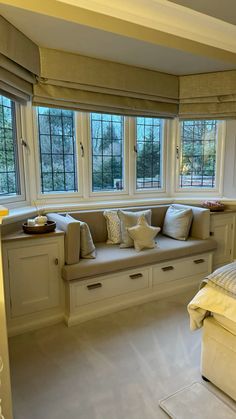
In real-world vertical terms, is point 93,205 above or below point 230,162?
below

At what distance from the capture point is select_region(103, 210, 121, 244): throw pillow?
3.03m

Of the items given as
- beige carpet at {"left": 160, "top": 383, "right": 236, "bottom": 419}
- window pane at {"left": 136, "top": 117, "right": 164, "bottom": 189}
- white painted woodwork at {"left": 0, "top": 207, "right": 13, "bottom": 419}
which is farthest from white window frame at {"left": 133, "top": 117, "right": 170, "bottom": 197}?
white painted woodwork at {"left": 0, "top": 207, "right": 13, "bottom": 419}

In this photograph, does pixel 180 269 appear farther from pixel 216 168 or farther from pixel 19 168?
pixel 19 168

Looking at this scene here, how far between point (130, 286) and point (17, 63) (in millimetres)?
2140

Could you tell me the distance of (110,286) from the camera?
2625 millimetres

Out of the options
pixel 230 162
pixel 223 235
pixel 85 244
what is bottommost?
pixel 223 235

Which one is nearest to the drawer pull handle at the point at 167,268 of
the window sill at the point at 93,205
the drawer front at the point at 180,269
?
the drawer front at the point at 180,269

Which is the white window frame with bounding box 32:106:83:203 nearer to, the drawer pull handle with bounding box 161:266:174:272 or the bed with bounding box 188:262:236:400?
the drawer pull handle with bounding box 161:266:174:272

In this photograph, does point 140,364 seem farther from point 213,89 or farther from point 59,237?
point 213,89

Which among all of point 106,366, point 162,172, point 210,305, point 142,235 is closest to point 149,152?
point 162,172

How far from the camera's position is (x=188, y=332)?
7.60 ft

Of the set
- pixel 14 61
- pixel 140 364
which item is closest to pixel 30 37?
pixel 14 61

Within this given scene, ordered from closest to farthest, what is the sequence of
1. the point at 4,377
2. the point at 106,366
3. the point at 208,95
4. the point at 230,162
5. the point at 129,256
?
the point at 4,377 < the point at 106,366 < the point at 129,256 < the point at 208,95 < the point at 230,162

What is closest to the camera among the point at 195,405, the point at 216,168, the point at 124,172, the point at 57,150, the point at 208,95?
the point at 195,405
